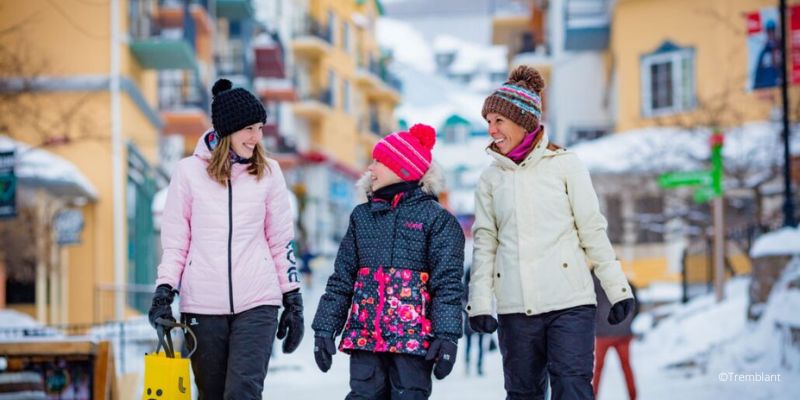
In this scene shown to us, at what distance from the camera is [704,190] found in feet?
66.4

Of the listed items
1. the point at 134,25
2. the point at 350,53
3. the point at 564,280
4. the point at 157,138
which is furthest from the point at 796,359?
the point at 350,53

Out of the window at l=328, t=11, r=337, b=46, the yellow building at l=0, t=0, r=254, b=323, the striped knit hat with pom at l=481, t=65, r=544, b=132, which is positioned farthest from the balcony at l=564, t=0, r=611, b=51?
the striped knit hat with pom at l=481, t=65, r=544, b=132

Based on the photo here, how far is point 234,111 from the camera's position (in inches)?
264

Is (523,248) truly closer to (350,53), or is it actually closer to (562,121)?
(562,121)

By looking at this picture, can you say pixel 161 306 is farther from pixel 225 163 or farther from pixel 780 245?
pixel 780 245

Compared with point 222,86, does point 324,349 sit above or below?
below

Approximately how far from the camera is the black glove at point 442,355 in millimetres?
6117

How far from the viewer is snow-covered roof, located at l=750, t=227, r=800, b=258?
46.5ft

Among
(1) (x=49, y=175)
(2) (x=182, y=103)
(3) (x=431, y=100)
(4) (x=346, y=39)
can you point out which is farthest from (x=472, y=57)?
(1) (x=49, y=175)

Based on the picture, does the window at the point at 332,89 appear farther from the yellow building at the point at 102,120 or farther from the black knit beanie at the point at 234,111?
the black knit beanie at the point at 234,111

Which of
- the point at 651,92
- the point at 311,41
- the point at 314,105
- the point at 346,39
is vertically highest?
the point at 346,39

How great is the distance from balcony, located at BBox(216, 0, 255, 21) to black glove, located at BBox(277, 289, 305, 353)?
1423 inches

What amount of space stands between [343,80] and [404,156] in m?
62.6

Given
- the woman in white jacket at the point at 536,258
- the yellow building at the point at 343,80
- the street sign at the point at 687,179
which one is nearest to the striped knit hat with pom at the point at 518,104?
the woman in white jacket at the point at 536,258
